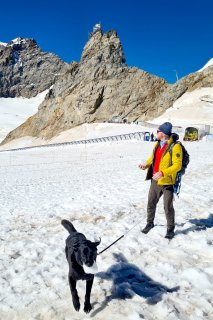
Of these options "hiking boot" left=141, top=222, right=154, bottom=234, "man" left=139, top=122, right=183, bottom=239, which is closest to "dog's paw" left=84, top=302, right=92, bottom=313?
"man" left=139, top=122, right=183, bottom=239

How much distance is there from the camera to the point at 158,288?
18.1 ft

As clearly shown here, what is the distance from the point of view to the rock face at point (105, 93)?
85.9m

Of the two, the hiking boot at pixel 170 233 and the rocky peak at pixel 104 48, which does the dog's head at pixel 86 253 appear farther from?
the rocky peak at pixel 104 48

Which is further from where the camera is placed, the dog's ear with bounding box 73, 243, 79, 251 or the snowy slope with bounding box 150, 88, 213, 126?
→ the snowy slope with bounding box 150, 88, 213, 126

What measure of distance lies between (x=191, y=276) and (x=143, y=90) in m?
84.0

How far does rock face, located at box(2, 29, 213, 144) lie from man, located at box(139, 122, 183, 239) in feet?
249

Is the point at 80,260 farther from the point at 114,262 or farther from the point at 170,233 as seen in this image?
the point at 170,233

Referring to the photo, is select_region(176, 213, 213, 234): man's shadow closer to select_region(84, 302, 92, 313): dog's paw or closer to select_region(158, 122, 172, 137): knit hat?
select_region(158, 122, 172, 137): knit hat

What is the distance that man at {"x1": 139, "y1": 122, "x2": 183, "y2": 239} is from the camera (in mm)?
7043

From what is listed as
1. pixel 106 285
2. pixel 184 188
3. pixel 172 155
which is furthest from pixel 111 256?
pixel 184 188

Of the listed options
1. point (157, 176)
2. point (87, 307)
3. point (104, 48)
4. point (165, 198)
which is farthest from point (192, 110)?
point (87, 307)

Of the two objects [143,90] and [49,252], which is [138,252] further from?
[143,90]

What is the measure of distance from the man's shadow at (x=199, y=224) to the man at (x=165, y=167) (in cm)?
66

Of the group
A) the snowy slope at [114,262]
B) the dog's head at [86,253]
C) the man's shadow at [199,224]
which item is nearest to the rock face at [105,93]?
the snowy slope at [114,262]
